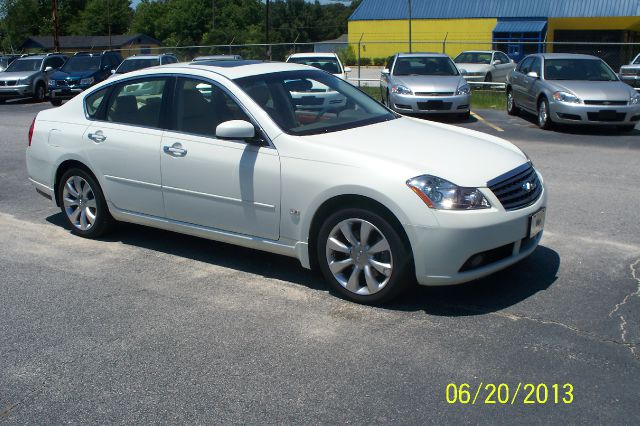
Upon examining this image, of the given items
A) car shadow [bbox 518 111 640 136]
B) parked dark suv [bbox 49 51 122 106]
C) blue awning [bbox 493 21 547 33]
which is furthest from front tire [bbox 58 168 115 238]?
blue awning [bbox 493 21 547 33]

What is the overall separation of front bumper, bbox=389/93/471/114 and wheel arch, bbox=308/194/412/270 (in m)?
10.8

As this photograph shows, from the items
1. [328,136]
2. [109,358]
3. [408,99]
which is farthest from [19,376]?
[408,99]

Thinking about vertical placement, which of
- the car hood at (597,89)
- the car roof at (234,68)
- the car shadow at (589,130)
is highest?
the car roof at (234,68)

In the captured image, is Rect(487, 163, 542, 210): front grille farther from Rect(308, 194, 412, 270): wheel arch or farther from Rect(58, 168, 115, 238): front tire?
Rect(58, 168, 115, 238): front tire

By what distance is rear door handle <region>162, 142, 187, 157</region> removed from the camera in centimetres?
567

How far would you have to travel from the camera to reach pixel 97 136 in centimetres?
630

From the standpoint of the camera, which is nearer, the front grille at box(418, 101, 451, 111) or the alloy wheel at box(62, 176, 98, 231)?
the alloy wheel at box(62, 176, 98, 231)

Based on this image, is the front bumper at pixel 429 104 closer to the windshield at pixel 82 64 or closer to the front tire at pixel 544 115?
the front tire at pixel 544 115

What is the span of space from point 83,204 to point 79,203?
0.05 metres

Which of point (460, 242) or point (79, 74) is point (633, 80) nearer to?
point (79, 74)

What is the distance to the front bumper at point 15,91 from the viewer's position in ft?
79.6

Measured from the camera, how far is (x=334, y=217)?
4922 mm

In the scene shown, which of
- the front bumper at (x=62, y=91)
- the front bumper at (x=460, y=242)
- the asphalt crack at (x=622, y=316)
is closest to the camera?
the asphalt crack at (x=622, y=316)

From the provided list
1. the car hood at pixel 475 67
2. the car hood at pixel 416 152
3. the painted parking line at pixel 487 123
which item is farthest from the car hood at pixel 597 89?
the car hood at pixel 475 67
